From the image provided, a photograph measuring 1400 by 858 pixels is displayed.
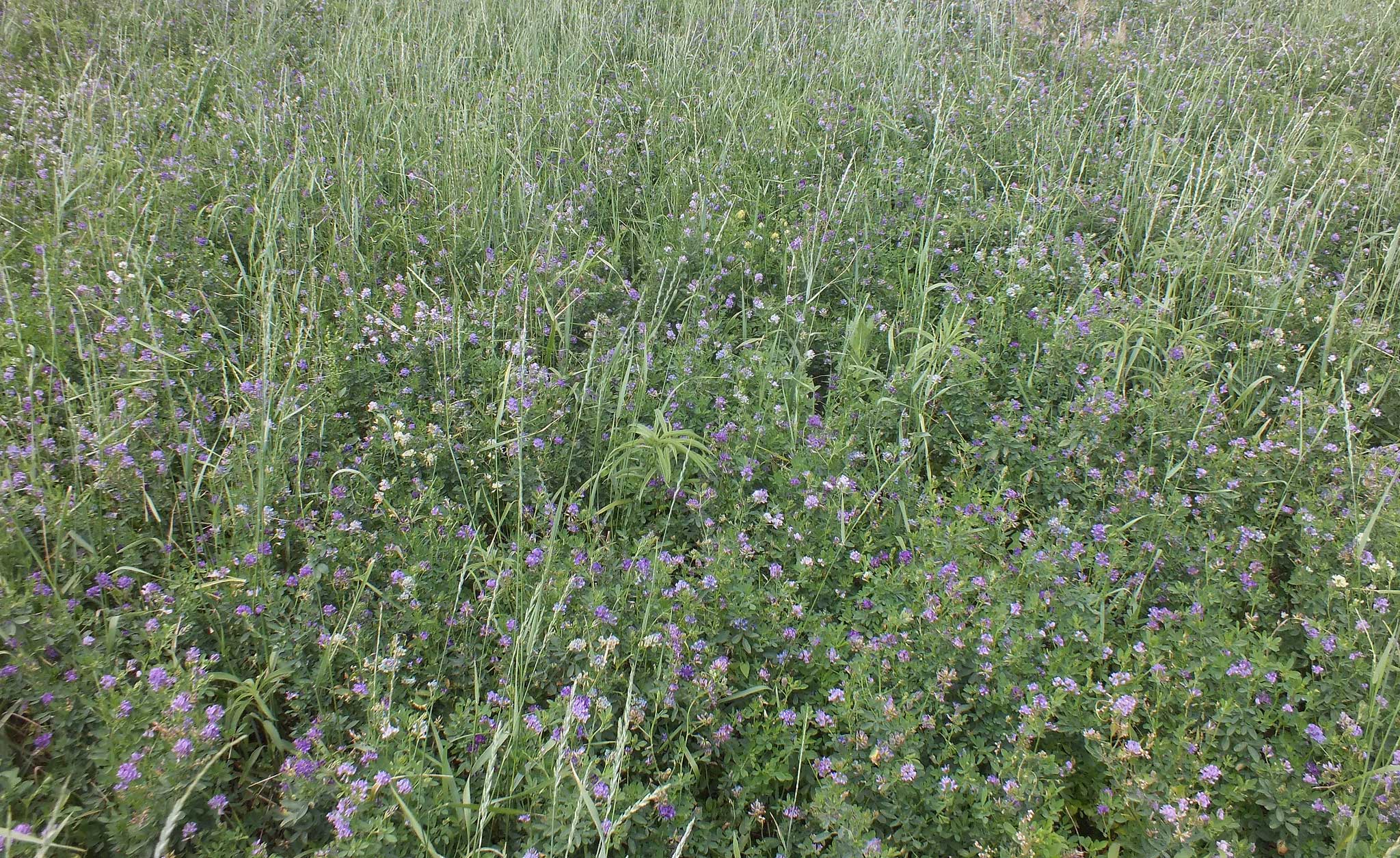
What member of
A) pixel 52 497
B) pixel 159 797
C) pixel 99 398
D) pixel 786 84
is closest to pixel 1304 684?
pixel 159 797

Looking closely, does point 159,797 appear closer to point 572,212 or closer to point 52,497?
point 52,497

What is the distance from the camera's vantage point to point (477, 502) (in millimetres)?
2572

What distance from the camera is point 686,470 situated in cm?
266

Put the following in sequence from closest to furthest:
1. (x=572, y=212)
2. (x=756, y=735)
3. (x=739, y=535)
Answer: (x=756, y=735) < (x=739, y=535) < (x=572, y=212)

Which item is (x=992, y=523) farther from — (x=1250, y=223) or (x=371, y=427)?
(x=1250, y=223)

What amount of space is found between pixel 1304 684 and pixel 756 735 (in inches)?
55.7

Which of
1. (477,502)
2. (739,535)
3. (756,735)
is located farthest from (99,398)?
(756,735)

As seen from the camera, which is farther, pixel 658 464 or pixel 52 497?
pixel 658 464

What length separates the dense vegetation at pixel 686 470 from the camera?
182cm

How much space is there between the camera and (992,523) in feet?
8.10

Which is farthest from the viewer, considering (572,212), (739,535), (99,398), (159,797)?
(572,212)

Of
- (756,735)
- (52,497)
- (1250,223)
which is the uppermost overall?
(1250,223)

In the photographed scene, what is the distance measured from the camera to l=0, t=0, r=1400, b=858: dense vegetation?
1.82m

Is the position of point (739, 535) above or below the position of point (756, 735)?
above
